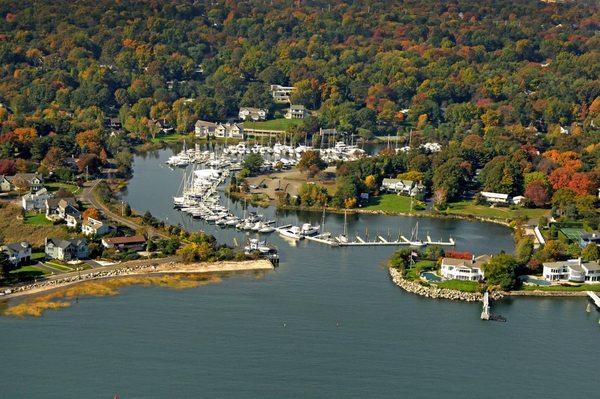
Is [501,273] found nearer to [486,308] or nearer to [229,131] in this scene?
[486,308]

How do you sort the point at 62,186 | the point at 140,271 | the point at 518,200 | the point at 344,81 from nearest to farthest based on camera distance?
the point at 140,271 → the point at 62,186 → the point at 518,200 → the point at 344,81

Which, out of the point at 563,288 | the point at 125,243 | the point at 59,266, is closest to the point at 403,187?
the point at 563,288

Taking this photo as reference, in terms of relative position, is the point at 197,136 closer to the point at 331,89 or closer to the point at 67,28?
the point at 331,89

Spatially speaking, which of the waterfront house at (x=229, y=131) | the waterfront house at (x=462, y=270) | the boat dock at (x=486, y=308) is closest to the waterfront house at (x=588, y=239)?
the waterfront house at (x=462, y=270)

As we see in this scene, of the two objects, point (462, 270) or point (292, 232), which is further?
point (292, 232)

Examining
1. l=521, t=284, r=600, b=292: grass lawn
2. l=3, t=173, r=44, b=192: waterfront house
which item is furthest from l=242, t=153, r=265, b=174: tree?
l=521, t=284, r=600, b=292: grass lawn

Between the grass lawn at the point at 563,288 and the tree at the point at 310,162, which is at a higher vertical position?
the tree at the point at 310,162

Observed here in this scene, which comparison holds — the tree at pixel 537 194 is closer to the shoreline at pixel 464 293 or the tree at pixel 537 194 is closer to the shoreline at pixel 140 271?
the shoreline at pixel 464 293
